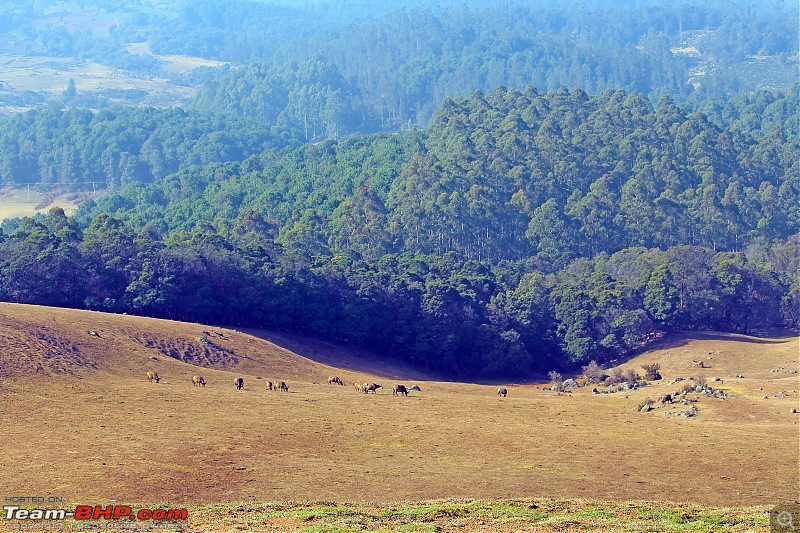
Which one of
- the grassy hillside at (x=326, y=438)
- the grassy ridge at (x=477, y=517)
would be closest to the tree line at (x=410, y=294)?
the grassy hillside at (x=326, y=438)

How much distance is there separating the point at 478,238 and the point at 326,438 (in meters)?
83.6

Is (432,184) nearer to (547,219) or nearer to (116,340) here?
(547,219)

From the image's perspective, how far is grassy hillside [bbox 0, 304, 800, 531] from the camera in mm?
30016

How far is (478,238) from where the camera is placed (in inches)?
4695

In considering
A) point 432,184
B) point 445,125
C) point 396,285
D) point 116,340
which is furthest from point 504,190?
point 116,340

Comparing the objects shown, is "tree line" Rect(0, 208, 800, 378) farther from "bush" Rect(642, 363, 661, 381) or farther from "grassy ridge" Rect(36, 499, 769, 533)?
→ "grassy ridge" Rect(36, 499, 769, 533)

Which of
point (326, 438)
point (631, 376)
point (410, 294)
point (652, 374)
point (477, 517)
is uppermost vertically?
point (410, 294)

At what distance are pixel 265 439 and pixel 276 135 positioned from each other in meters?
166

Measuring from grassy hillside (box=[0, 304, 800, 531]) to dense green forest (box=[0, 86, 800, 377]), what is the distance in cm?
1741

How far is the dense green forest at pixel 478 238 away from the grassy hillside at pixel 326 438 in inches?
686

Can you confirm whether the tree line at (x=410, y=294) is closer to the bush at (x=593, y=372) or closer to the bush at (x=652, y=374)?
the bush at (x=593, y=372)

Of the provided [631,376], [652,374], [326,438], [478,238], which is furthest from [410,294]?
[326,438]

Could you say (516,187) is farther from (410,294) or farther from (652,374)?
(652,374)

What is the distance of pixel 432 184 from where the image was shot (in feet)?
401
